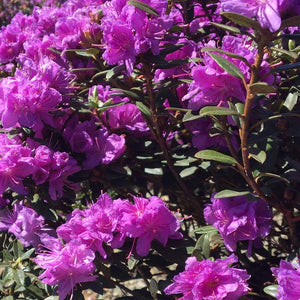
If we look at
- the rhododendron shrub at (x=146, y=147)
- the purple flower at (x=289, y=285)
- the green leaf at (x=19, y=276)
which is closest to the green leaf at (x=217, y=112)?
the rhododendron shrub at (x=146, y=147)

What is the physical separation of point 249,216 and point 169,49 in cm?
55

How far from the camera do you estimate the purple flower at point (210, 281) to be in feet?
4.50

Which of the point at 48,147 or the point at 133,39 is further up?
the point at 133,39

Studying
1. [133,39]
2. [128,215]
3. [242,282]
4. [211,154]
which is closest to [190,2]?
[133,39]

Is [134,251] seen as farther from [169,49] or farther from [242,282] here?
[169,49]

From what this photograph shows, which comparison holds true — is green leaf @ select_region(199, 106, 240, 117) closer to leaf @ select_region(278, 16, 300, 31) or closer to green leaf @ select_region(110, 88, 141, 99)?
leaf @ select_region(278, 16, 300, 31)

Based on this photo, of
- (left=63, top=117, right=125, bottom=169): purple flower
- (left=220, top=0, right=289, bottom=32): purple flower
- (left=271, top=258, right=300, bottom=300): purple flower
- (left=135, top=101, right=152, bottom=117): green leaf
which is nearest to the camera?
(left=220, top=0, right=289, bottom=32): purple flower

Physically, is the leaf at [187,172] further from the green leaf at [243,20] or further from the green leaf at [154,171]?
the green leaf at [243,20]

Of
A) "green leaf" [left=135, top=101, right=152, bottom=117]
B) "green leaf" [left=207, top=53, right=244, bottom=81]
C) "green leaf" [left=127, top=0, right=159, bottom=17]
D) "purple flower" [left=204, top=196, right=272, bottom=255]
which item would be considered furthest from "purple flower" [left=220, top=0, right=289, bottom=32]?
"purple flower" [left=204, top=196, right=272, bottom=255]

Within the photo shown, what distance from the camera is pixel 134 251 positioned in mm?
1588

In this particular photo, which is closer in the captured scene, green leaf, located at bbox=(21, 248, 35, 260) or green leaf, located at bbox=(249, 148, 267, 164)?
green leaf, located at bbox=(249, 148, 267, 164)

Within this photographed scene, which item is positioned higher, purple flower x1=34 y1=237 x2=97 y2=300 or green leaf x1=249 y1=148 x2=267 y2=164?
green leaf x1=249 y1=148 x2=267 y2=164

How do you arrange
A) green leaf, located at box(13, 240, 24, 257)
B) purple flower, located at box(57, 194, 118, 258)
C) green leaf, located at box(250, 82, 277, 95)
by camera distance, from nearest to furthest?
green leaf, located at box(250, 82, 277, 95) → purple flower, located at box(57, 194, 118, 258) → green leaf, located at box(13, 240, 24, 257)

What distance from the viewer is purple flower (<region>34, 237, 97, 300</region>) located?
4.75 feet
